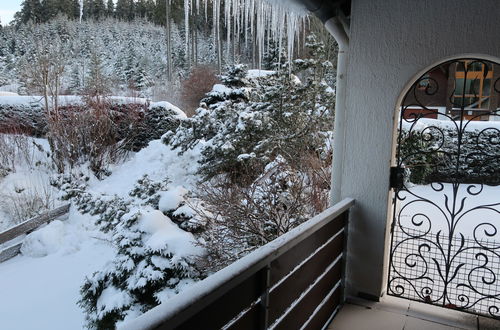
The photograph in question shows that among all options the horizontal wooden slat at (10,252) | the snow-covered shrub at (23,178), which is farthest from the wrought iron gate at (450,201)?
the snow-covered shrub at (23,178)

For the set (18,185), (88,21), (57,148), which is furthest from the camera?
(88,21)

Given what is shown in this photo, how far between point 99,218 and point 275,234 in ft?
10.3

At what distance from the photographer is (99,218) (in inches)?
228

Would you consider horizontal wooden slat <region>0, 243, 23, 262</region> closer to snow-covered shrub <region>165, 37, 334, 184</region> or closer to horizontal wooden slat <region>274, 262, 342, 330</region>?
snow-covered shrub <region>165, 37, 334, 184</region>

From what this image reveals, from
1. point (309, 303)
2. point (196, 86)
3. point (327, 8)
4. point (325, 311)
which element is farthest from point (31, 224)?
point (196, 86)

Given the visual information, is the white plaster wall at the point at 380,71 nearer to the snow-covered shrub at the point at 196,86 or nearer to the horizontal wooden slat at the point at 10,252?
the horizontal wooden slat at the point at 10,252

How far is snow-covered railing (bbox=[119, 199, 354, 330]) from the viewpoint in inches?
35.7

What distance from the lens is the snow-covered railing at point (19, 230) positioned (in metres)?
6.24

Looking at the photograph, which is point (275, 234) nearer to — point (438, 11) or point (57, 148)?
point (438, 11)

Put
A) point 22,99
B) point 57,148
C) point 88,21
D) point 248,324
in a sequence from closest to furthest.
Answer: point 248,324
point 57,148
point 22,99
point 88,21

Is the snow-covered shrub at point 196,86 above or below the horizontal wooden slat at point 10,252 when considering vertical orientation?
above

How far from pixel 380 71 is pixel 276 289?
139cm

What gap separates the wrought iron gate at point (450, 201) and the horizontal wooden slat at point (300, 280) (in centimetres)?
54

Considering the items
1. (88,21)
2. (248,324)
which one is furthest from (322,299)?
(88,21)
